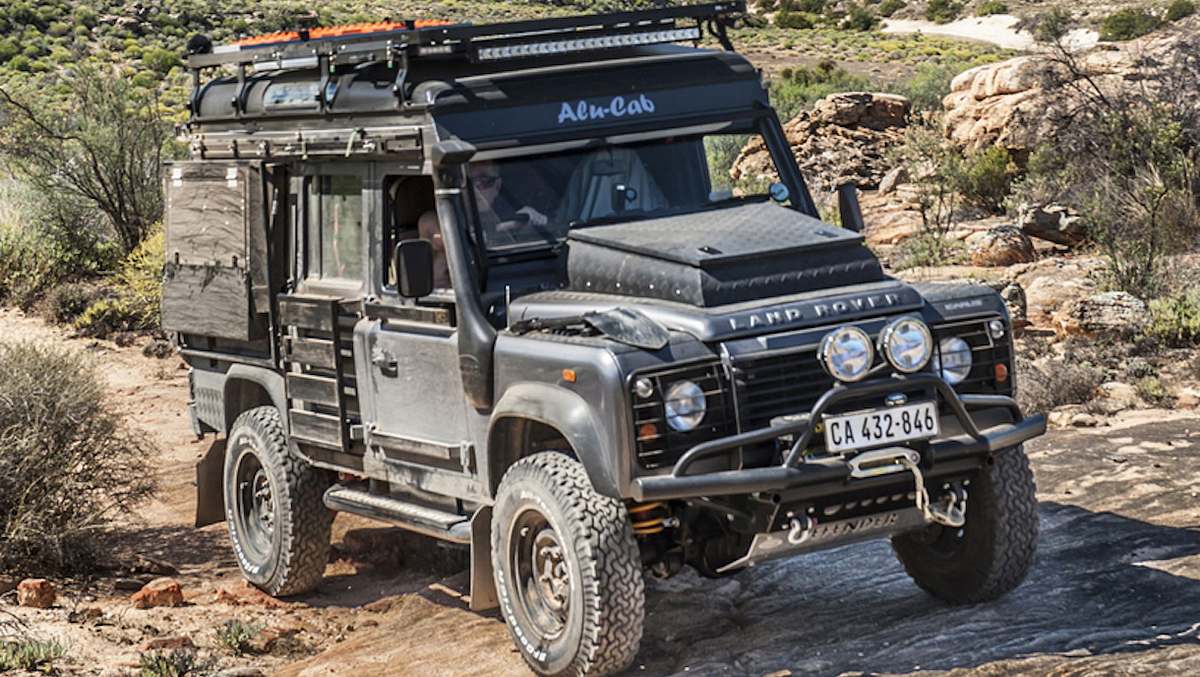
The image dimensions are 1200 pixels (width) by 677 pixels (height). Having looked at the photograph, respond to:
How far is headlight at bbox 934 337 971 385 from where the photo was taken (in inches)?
264

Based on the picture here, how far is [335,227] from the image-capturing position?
27.6 ft

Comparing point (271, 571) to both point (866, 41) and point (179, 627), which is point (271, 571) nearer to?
point (179, 627)

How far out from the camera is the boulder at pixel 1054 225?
19.2m

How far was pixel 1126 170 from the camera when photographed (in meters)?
19.0

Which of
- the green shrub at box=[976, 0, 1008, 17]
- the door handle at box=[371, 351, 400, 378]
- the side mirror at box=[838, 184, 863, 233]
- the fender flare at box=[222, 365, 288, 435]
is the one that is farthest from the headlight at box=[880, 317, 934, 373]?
the green shrub at box=[976, 0, 1008, 17]

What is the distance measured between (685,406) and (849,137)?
20207 mm

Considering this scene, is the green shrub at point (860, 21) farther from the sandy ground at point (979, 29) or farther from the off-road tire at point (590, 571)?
the off-road tire at point (590, 571)

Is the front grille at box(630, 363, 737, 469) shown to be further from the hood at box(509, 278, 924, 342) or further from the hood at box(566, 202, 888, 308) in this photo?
the hood at box(566, 202, 888, 308)

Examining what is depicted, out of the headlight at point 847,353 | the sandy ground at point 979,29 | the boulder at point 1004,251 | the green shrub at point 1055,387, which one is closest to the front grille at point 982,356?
the headlight at point 847,353

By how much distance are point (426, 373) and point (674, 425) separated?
170 cm

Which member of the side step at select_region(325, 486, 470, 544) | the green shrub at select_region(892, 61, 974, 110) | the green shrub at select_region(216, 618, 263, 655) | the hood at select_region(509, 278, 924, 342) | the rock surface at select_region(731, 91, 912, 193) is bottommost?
the green shrub at select_region(216, 618, 263, 655)

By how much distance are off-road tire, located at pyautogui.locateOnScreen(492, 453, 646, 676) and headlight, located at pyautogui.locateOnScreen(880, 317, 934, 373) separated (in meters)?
1.16

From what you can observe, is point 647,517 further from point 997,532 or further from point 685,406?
point 997,532

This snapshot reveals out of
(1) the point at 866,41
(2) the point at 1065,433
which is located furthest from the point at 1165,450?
(1) the point at 866,41
